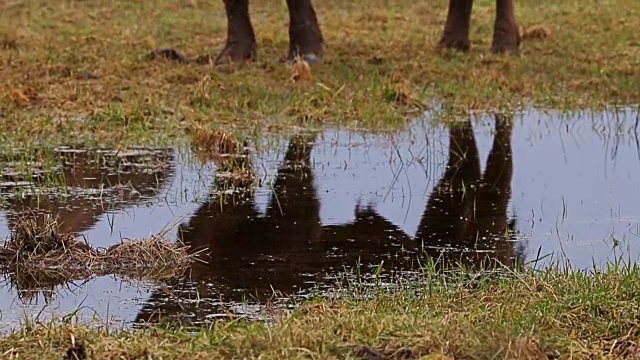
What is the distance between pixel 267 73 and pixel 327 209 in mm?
4258

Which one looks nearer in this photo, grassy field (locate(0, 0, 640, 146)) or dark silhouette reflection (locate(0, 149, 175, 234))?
dark silhouette reflection (locate(0, 149, 175, 234))

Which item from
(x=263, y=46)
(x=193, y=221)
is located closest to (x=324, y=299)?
(x=193, y=221)

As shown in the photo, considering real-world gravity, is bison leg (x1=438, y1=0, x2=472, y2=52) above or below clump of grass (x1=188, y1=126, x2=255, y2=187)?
above

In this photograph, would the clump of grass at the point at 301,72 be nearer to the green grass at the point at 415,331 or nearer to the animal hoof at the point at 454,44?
the animal hoof at the point at 454,44

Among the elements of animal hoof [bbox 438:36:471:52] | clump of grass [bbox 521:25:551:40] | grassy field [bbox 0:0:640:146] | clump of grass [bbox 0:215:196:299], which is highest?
clump of grass [bbox 521:25:551:40]

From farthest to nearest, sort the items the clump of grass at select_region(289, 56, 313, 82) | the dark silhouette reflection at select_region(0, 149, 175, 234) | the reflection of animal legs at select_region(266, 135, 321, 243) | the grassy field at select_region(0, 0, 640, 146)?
1. the clump of grass at select_region(289, 56, 313, 82)
2. the grassy field at select_region(0, 0, 640, 146)
3. the dark silhouette reflection at select_region(0, 149, 175, 234)
4. the reflection of animal legs at select_region(266, 135, 321, 243)

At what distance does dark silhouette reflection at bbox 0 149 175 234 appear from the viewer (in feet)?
18.8

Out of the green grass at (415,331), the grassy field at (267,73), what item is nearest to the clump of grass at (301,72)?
the grassy field at (267,73)

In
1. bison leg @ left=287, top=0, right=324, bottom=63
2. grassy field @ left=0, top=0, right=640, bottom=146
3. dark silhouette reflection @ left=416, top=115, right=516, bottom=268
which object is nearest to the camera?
dark silhouette reflection @ left=416, top=115, right=516, bottom=268

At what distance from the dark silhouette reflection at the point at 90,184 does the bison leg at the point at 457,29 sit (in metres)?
4.99

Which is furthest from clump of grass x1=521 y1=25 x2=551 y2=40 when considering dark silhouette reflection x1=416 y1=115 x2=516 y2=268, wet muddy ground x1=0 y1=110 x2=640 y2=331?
dark silhouette reflection x1=416 y1=115 x2=516 y2=268

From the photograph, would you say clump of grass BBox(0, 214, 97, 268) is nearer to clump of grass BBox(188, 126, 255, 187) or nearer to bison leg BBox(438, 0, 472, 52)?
clump of grass BBox(188, 126, 255, 187)

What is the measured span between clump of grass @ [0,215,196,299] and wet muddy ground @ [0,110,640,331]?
0.12 metres

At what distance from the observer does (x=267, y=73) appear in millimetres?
10078
